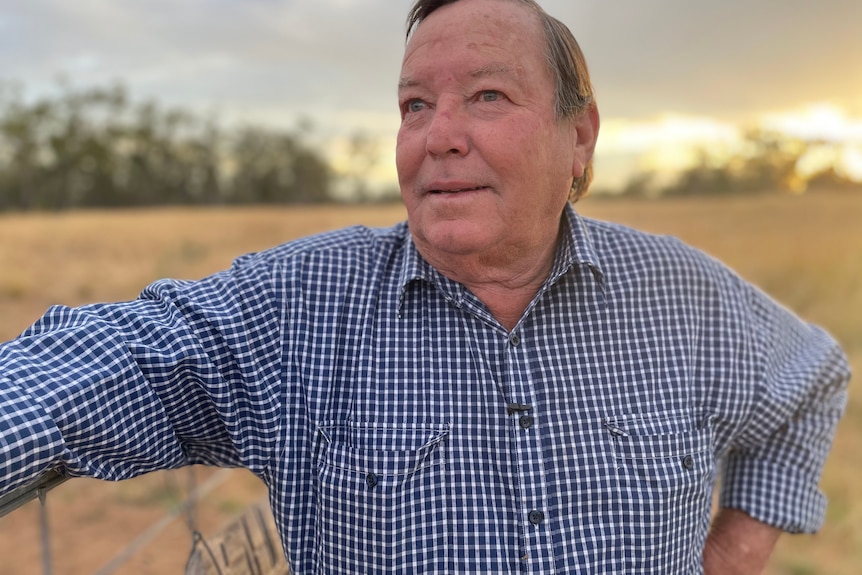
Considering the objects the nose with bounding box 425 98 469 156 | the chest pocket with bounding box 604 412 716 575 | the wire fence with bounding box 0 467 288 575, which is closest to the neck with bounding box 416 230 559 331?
the nose with bounding box 425 98 469 156

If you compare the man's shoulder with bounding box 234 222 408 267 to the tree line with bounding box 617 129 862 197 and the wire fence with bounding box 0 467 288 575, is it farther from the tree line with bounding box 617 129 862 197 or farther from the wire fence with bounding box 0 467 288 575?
the tree line with bounding box 617 129 862 197

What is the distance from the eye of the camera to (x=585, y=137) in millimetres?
1854

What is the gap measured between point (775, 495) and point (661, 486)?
22.9 inches

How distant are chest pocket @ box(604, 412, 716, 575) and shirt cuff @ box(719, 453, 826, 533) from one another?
1.02ft

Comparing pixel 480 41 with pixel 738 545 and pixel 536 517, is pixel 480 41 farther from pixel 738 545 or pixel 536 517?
pixel 738 545

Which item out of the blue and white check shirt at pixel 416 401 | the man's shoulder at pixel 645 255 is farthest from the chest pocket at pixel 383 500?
the man's shoulder at pixel 645 255

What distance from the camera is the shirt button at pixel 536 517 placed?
1434mm

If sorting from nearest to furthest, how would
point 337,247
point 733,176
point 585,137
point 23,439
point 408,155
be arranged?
point 23,439 → point 408,155 → point 337,247 → point 585,137 → point 733,176

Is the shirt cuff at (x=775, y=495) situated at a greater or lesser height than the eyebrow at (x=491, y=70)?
lesser

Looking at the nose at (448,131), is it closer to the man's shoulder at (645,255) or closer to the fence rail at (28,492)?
the man's shoulder at (645,255)

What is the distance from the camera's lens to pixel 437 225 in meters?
1.57

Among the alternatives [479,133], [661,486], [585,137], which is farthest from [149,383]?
[585,137]

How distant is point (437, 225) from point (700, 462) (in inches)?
33.8

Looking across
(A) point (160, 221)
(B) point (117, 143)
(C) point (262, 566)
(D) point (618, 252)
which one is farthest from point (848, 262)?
(B) point (117, 143)
